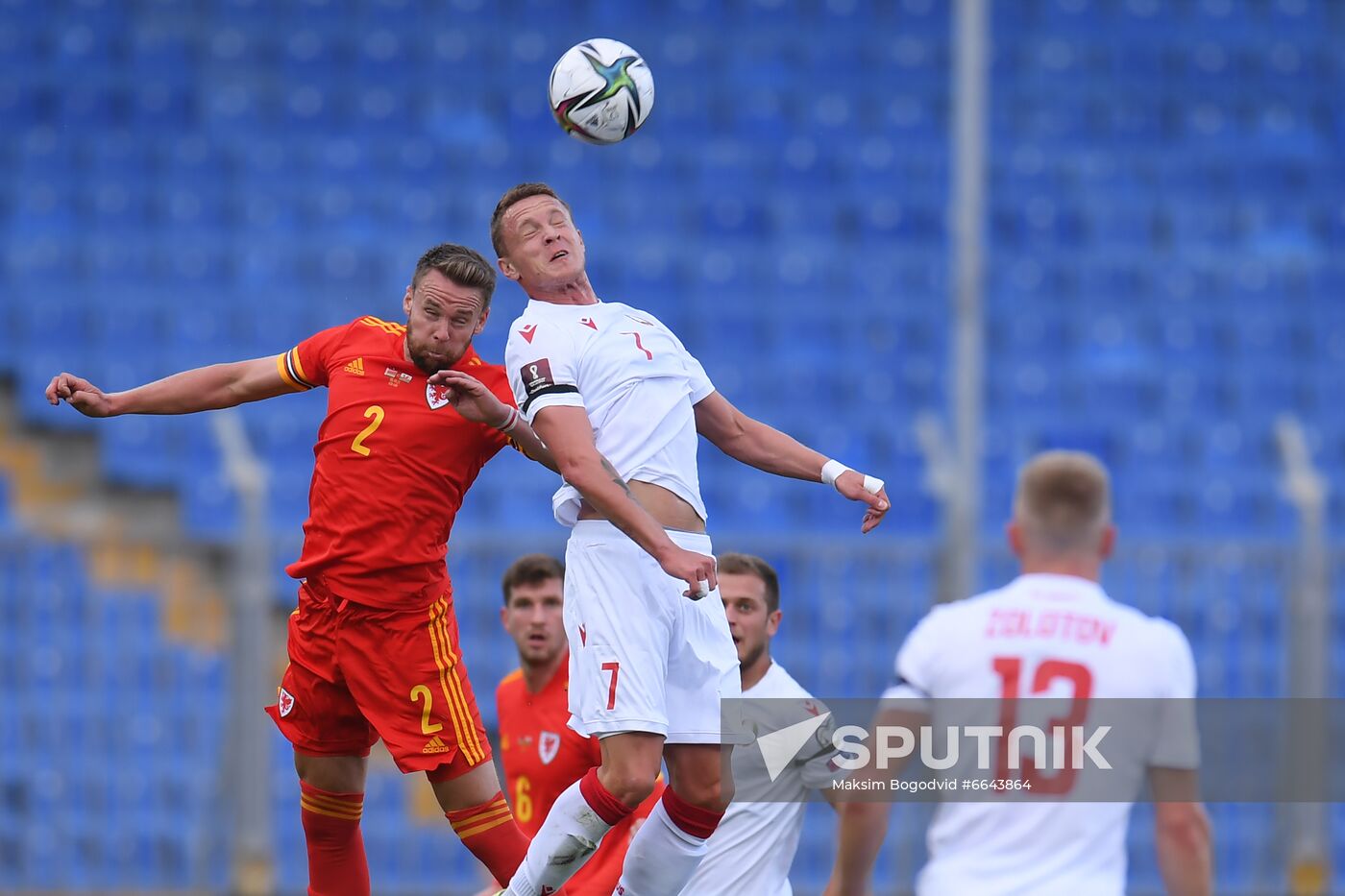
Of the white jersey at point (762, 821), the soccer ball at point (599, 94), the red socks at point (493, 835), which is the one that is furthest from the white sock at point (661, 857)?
the soccer ball at point (599, 94)

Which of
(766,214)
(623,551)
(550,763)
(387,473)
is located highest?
(766,214)

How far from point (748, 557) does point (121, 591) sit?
461cm

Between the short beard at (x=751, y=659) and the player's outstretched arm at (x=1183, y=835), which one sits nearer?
the player's outstretched arm at (x=1183, y=835)

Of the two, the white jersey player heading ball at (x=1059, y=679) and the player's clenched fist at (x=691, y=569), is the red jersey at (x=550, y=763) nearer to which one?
the player's clenched fist at (x=691, y=569)

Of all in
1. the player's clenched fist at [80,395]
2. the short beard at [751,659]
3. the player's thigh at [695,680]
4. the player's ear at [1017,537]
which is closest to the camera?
the player's ear at [1017,537]

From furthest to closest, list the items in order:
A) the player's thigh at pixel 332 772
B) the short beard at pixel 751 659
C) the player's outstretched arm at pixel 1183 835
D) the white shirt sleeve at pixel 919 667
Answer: the short beard at pixel 751 659
the player's thigh at pixel 332 772
the white shirt sleeve at pixel 919 667
the player's outstretched arm at pixel 1183 835

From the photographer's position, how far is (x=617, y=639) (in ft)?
17.4

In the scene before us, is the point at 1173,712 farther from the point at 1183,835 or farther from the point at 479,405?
the point at 479,405

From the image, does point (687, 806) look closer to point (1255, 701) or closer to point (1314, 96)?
point (1255, 701)

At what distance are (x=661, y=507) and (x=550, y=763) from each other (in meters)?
1.60

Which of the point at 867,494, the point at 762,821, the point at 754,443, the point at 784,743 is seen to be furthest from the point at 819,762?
the point at 754,443

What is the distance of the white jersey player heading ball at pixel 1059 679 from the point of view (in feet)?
13.9

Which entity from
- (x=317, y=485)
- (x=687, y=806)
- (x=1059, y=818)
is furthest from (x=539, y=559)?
(x=1059, y=818)

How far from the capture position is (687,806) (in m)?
5.41
